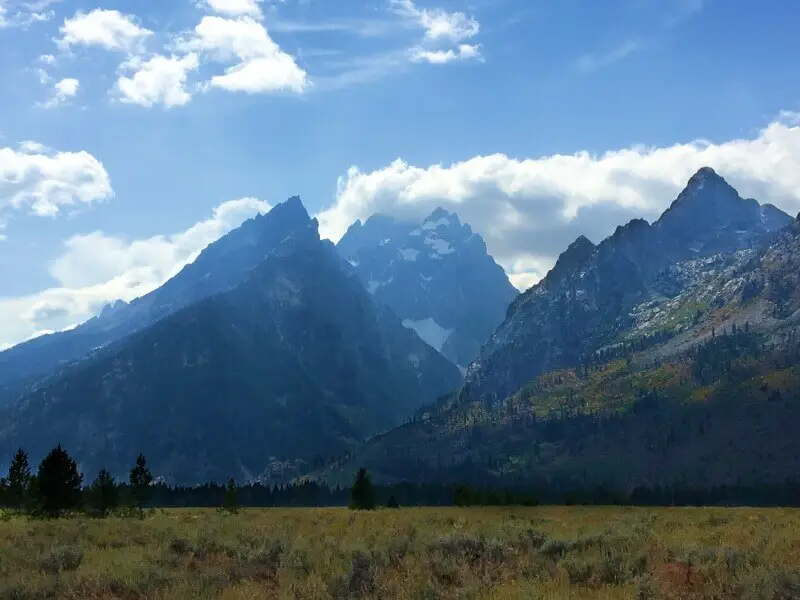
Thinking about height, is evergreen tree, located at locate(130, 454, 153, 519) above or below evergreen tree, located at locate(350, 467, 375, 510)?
above

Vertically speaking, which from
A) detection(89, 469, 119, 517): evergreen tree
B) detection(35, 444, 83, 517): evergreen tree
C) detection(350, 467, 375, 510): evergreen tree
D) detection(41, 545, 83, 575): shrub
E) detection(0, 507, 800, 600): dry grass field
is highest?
detection(41, 545, 83, 575): shrub

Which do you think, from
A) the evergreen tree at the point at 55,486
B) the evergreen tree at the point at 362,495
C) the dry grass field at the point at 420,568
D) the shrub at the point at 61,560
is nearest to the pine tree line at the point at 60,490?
the evergreen tree at the point at 55,486

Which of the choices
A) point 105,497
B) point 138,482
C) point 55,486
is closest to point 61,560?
point 55,486

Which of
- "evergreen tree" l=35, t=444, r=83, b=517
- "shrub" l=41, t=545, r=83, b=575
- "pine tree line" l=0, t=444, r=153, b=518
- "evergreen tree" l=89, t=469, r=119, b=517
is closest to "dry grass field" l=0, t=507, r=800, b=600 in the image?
"shrub" l=41, t=545, r=83, b=575

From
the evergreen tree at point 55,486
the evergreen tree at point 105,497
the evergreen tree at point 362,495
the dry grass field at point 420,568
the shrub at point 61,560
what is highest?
the shrub at point 61,560

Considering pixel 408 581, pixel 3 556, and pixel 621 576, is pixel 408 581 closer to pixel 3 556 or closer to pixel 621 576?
pixel 621 576

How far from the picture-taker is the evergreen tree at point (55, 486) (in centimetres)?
6556

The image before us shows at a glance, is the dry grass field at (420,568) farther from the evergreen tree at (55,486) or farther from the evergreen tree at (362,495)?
the evergreen tree at (362,495)

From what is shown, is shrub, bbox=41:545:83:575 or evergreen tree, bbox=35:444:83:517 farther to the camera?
evergreen tree, bbox=35:444:83:517

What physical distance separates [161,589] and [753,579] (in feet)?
40.0

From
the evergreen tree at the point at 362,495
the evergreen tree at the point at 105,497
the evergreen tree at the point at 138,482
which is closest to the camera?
the evergreen tree at the point at 105,497

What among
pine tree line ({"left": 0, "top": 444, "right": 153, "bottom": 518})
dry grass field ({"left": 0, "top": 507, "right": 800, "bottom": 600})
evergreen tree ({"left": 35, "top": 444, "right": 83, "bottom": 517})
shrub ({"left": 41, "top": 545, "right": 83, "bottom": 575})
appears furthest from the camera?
pine tree line ({"left": 0, "top": 444, "right": 153, "bottom": 518})

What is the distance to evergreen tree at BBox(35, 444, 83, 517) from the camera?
6556 centimetres

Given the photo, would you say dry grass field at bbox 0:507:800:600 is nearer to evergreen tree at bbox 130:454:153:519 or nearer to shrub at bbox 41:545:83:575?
shrub at bbox 41:545:83:575
